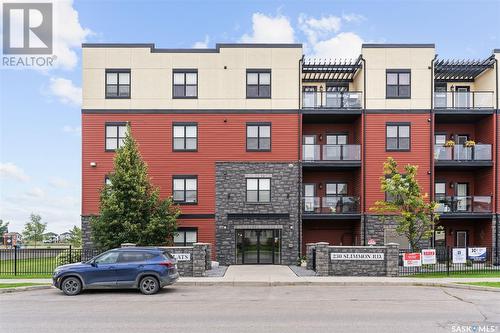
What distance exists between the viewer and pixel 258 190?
27.7m

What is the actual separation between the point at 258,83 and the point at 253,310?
1719cm

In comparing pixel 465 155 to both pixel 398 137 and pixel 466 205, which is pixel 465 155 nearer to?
pixel 466 205

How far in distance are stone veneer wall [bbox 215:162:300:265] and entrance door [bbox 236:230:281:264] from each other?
0.32 meters

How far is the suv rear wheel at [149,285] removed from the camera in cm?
1655

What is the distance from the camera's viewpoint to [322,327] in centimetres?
1109

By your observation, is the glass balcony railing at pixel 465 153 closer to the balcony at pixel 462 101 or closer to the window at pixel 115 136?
the balcony at pixel 462 101

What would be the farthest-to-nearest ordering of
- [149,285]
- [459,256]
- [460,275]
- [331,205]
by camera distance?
1. [331,205]
2. [459,256]
3. [460,275]
4. [149,285]

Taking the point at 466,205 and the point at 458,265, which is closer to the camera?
the point at 458,265

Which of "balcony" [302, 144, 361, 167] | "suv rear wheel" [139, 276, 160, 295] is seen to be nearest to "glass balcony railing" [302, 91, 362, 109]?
"balcony" [302, 144, 361, 167]

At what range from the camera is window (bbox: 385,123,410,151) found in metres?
28.2

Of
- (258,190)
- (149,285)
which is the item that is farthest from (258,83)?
(149,285)

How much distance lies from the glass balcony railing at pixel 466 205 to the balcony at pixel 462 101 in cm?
540

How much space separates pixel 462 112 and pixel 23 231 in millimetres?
58711

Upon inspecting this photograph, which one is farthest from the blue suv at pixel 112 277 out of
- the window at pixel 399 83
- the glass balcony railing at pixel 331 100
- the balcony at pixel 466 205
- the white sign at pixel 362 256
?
the balcony at pixel 466 205
